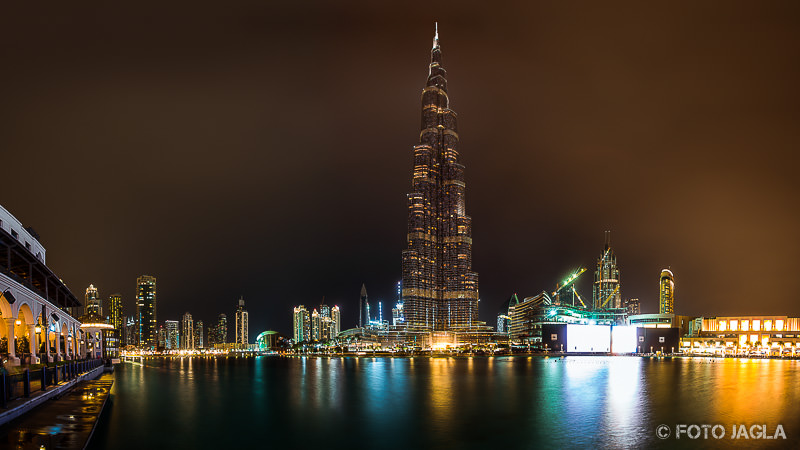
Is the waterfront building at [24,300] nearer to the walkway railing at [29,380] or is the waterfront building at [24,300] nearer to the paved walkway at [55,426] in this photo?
the walkway railing at [29,380]

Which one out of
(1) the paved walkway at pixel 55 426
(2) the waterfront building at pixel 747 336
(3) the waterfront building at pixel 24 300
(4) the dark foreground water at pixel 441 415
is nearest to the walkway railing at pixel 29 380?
(1) the paved walkway at pixel 55 426

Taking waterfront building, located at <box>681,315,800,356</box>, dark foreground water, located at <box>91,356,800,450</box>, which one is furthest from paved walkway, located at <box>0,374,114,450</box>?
waterfront building, located at <box>681,315,800,356</box>

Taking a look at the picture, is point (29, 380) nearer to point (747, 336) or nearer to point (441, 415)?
point (441, 415)

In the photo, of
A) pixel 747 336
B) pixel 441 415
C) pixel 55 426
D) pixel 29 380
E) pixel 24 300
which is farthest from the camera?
pixel 747 336

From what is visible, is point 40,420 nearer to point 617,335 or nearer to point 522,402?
point 522,402

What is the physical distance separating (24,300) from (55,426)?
14.7 metres

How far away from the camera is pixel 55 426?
1933 cm

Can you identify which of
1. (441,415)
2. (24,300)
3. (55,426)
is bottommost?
(441,415)

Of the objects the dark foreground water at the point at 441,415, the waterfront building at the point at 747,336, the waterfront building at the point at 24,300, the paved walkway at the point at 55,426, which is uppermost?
the waterfront building at the point at 24,300

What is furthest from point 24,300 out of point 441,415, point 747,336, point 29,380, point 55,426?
point 747,336

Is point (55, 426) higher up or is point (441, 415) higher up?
A: point (55, 426)

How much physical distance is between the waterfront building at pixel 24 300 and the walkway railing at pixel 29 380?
1.71 meters

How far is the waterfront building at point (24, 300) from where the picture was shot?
28141mm

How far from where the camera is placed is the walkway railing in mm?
19750
